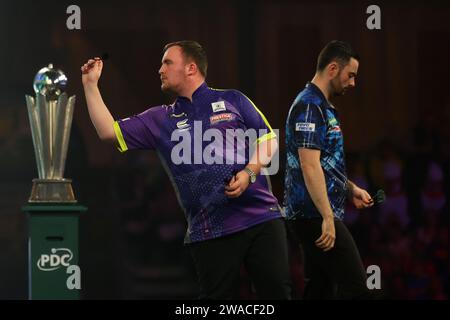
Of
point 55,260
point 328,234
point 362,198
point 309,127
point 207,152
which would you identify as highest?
point 309,127

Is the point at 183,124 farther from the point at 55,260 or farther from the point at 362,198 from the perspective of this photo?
the point at 55,260

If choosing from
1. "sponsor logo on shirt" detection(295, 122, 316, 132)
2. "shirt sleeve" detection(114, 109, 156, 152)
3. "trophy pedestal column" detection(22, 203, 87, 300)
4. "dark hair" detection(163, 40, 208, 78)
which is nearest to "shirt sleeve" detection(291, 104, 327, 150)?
"sponsor logo on shirt" detection(295, 122, 316, 132)

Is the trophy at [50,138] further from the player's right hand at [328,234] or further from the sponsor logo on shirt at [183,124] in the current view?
the player's right hand at [328,234]

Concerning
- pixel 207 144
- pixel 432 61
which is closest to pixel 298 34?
pixel 432 61

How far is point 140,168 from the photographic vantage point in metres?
6.62

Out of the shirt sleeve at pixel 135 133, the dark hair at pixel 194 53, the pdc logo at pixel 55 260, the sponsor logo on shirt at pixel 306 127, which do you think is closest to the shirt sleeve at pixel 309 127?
the sponsor logo on shirt at pixel 306 127

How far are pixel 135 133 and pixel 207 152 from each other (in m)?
0.32

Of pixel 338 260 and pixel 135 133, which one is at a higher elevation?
pixel 135 133

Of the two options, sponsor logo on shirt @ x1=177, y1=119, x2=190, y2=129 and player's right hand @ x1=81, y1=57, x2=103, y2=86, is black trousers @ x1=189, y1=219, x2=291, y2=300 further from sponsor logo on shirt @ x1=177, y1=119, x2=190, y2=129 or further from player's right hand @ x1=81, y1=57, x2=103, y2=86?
player's right hand @ x1=81, y1=57, x2=103, y2=86

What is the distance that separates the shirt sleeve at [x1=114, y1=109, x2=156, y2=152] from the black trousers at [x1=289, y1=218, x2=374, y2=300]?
0.71 m

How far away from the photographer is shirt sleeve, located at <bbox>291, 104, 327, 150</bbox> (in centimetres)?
395

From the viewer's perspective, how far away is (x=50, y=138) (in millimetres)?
4898

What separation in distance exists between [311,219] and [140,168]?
2774 mm

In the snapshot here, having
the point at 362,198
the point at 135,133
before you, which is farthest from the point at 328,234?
the point at 135,133
